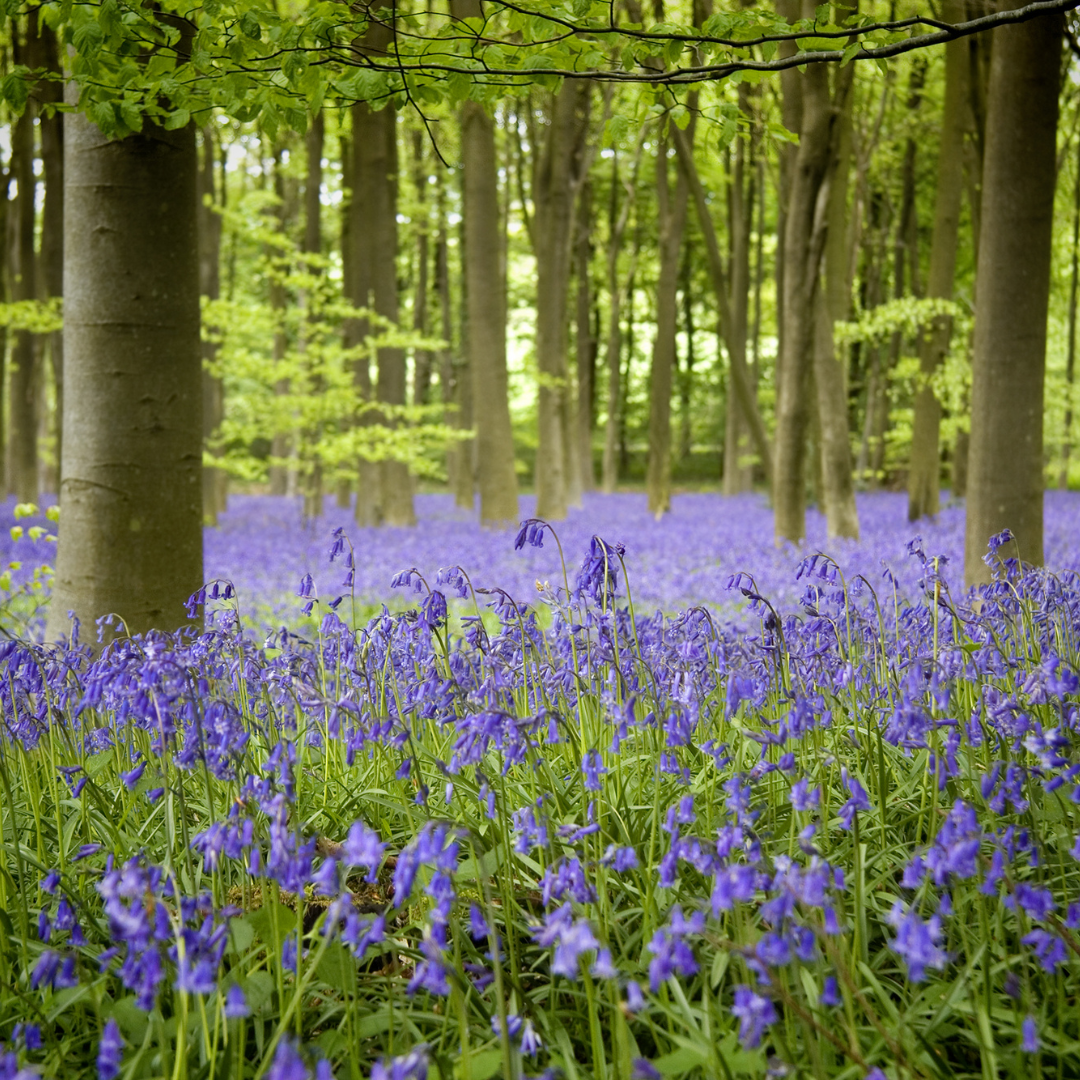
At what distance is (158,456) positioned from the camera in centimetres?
455

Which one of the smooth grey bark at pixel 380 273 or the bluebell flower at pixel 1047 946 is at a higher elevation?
the smooth grey bark at pixel 380 273

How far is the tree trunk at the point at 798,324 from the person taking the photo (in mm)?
10672

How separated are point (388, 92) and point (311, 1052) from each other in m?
2.90

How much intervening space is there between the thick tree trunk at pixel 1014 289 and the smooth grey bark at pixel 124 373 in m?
4.85

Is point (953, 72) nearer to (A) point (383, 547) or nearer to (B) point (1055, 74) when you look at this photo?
(B) point (1055, 74)

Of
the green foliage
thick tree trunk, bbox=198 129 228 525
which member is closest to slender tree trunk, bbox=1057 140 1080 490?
the green foliage

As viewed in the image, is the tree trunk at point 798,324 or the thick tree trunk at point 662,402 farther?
the thick tree trunk at point 662,402

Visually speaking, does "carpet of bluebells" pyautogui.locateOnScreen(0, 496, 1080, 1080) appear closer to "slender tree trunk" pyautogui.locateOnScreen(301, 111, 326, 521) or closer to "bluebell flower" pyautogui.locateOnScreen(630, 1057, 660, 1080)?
"bluebell flower" pyautogui.locateOnScreen(630, 1057, 660, 1080)

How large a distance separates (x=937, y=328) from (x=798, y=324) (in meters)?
6.64

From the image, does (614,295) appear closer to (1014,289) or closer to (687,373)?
(687,373)

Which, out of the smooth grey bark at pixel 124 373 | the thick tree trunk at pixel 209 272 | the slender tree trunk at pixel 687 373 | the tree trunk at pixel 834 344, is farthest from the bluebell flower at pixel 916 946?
the slender tree trunk at pixel 687 373

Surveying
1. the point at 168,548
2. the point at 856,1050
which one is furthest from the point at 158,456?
the point at 856,1050

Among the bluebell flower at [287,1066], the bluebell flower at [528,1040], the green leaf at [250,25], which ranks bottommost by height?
the bluebell flower at [528,1040]

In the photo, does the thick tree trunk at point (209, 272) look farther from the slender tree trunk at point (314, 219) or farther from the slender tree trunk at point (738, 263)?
the slender tree trunk at point (738, 263)
